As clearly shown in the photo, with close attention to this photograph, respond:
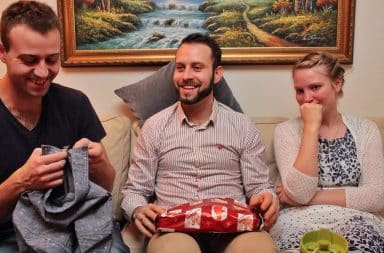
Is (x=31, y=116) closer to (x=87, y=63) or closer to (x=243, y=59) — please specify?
(x=87, y=63)

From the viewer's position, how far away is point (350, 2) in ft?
7.20

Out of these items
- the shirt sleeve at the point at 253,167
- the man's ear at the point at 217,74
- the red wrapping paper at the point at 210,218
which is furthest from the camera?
the man's ear at the point at 217,74

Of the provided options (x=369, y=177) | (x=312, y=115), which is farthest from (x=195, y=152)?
(x=369, y=177)

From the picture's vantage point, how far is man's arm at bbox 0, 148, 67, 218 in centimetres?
130

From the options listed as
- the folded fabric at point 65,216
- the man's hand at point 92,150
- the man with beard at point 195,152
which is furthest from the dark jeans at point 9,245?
the man with beard at point 195,152

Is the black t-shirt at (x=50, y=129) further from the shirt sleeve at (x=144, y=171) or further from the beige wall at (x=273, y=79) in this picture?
the beige wall at (x=273, y=79)

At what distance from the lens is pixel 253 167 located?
189 centimetres

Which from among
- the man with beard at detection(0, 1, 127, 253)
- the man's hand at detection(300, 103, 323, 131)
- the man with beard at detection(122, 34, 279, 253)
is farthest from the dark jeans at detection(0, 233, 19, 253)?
the man's hand at detection(300, 103, 323, 131)

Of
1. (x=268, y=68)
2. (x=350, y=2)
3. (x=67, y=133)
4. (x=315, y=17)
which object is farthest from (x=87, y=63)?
(x=350, y=2)

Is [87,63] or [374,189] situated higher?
[87,63]

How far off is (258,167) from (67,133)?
783 mm

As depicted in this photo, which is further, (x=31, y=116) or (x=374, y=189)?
(x=374, y=189)

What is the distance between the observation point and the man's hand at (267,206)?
1705 mm

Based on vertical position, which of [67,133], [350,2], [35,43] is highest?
[350,2]
